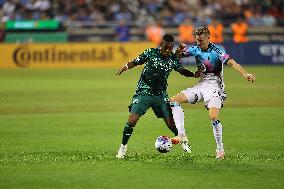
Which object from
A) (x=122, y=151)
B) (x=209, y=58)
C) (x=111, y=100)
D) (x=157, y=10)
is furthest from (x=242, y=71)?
(x=157, y=10)

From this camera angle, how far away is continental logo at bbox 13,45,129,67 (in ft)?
131

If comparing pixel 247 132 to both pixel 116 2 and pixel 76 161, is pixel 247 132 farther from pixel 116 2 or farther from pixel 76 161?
pixel 116 2

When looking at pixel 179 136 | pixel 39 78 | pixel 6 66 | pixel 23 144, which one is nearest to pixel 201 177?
pixel 179 136

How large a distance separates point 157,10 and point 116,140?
93.3 feet

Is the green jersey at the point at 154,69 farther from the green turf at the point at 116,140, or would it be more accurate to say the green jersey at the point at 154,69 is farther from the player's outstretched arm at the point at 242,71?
the green turf at the point at 116,140

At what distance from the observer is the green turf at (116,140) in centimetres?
1176

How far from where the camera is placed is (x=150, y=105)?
45.9 ft

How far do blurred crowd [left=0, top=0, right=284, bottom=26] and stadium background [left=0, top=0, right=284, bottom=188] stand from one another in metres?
0.06

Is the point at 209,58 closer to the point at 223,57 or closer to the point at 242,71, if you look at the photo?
the point at 223,57

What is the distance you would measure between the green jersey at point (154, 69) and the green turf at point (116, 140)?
1223 millimetres

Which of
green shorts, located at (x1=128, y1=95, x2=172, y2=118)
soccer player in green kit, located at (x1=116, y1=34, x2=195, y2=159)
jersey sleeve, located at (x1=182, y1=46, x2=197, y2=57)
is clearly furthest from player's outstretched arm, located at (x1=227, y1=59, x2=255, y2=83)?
green shorts, located at (x1=128, y1=95, x2=172, y2=118)

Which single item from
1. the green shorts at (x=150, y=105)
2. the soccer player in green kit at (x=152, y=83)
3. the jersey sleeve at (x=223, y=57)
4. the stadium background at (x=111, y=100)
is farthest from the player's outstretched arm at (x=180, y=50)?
the stadium background at (x=111, y=100)

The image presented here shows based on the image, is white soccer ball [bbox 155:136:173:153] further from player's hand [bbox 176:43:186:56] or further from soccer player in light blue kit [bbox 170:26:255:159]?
player's hand [bbox 176:43:186:56]

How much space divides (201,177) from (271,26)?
32.8 meters
